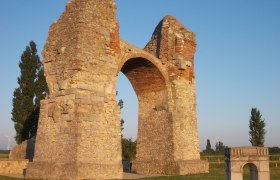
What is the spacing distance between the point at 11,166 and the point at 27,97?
9115 millimetres

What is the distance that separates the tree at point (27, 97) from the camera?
22.3 meters

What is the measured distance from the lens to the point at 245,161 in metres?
8.05

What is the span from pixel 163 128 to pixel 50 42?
6.73m

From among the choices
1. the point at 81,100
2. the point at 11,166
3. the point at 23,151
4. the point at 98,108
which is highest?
the point at 81,100

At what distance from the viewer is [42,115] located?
12641mm

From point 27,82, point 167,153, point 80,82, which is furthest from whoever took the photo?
point 27,82

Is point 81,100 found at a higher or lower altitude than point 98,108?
higher

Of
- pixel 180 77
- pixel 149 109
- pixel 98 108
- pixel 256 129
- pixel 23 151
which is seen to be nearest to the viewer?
pixel 98 108

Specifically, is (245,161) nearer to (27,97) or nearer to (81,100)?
(81,100)

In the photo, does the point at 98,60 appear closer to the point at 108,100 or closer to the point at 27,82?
the point at 108,100

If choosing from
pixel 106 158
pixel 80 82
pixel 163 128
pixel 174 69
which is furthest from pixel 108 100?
pixel 174 69

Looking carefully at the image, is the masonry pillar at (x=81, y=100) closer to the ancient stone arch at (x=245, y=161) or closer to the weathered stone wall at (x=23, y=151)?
the ancient stone arch at (x=245, y=161)

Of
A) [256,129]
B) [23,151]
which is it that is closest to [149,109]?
[23,151]

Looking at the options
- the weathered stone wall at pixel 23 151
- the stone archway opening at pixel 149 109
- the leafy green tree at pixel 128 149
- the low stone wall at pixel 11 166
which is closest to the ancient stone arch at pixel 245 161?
the stone archway opening at pixel 149 109
